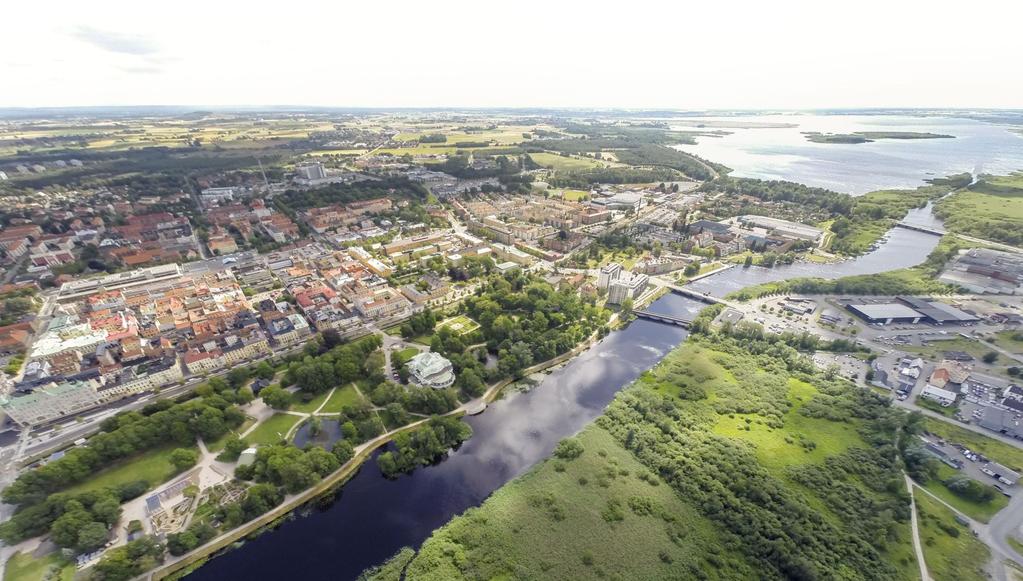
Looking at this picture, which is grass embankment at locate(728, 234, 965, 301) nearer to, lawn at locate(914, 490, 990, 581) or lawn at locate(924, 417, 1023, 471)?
lawn at locate(924, 417, 1023, 471)

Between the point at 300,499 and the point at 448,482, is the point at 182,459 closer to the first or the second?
the point at 300,499

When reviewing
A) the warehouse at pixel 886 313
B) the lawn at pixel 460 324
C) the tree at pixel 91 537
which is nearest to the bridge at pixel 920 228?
the warehouse at pixel 886 313

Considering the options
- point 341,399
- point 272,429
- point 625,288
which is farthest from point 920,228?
point 272,429

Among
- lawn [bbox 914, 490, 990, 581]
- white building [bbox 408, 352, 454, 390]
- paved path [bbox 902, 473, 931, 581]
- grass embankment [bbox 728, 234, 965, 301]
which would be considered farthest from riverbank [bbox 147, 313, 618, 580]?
grass embankment [bbox 728, 234, 965, 301]

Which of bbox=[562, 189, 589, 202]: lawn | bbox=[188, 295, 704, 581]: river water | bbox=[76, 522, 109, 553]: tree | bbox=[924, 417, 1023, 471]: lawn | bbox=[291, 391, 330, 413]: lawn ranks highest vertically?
bbox=[562, 189, 589, 202]: lawn

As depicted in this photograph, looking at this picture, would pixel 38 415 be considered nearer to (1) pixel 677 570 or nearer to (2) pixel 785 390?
(1) pixel 677 570
